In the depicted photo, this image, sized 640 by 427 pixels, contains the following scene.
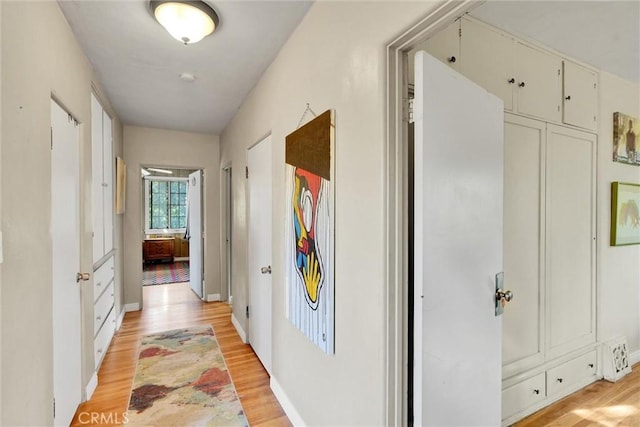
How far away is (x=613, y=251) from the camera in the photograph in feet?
7.91

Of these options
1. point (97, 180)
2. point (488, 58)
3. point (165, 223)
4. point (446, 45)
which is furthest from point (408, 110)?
point (165, 223)

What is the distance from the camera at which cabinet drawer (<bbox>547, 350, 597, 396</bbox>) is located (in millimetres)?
2055

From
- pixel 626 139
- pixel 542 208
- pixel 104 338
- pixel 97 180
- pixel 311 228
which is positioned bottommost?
pixel 104 338

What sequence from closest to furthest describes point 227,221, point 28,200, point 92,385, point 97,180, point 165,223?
point 28,200, point 92,385, point 97,180, point 227,221, point 165,223

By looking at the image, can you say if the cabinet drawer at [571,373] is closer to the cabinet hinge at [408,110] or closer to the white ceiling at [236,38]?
the cabinet hinge at [408,110]

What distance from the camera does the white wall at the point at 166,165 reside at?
4.09 metres

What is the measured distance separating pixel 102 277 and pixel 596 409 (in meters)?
3.94

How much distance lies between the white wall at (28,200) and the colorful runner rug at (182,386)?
0.67m

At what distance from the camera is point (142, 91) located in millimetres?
2877

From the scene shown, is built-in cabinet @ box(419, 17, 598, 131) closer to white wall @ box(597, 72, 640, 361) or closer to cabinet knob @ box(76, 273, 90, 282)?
white wall @ box(597, 72, 640, 361)

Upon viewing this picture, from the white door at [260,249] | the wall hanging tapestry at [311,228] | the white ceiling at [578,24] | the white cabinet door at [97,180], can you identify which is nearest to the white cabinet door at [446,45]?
the white ceiling at [578,24]

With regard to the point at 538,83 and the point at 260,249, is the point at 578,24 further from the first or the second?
the point at 260,249

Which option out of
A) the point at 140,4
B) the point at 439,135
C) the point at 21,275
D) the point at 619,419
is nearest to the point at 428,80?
the point at 439,135

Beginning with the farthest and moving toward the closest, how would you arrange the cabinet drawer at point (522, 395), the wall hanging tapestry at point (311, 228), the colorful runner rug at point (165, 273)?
1. the colorful runner rug at point (165, 273)
2. the cabinet drawer at point (522, 395)
3. the wall hanging tapestry at point (311, 228)
